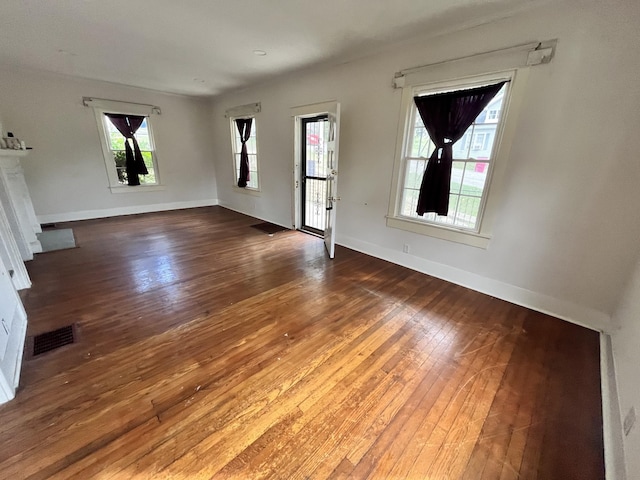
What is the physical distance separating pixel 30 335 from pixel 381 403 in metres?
2.68

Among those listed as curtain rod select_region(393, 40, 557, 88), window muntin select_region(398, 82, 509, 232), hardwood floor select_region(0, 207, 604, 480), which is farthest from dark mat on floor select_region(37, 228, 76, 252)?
curtain rod select_region(393, 40, 557, 88)

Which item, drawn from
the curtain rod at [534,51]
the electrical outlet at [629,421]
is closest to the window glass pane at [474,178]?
the curtain rod at [534,51]

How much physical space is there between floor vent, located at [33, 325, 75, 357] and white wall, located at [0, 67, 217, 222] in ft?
14.4

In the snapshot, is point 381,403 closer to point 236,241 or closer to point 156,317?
point 156,317

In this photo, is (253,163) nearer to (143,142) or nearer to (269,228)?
(269,228)

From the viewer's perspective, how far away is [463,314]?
241cm

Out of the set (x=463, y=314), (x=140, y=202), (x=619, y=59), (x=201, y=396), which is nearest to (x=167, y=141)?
(x=140, y=202)

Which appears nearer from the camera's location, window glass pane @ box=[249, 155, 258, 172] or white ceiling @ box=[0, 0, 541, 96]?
white ceiling @ box=[0, 0, 541, 96]

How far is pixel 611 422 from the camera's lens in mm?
1420

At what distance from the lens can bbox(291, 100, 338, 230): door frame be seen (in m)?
3.84

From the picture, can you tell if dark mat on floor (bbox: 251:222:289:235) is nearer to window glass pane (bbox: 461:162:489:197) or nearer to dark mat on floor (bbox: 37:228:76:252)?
dark mat on floor (bbox: 37:228:76:252)

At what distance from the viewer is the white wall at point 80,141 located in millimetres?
4422

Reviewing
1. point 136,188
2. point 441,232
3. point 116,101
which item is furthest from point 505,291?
point 116,101

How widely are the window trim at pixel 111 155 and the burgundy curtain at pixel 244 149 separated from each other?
6.37ft
